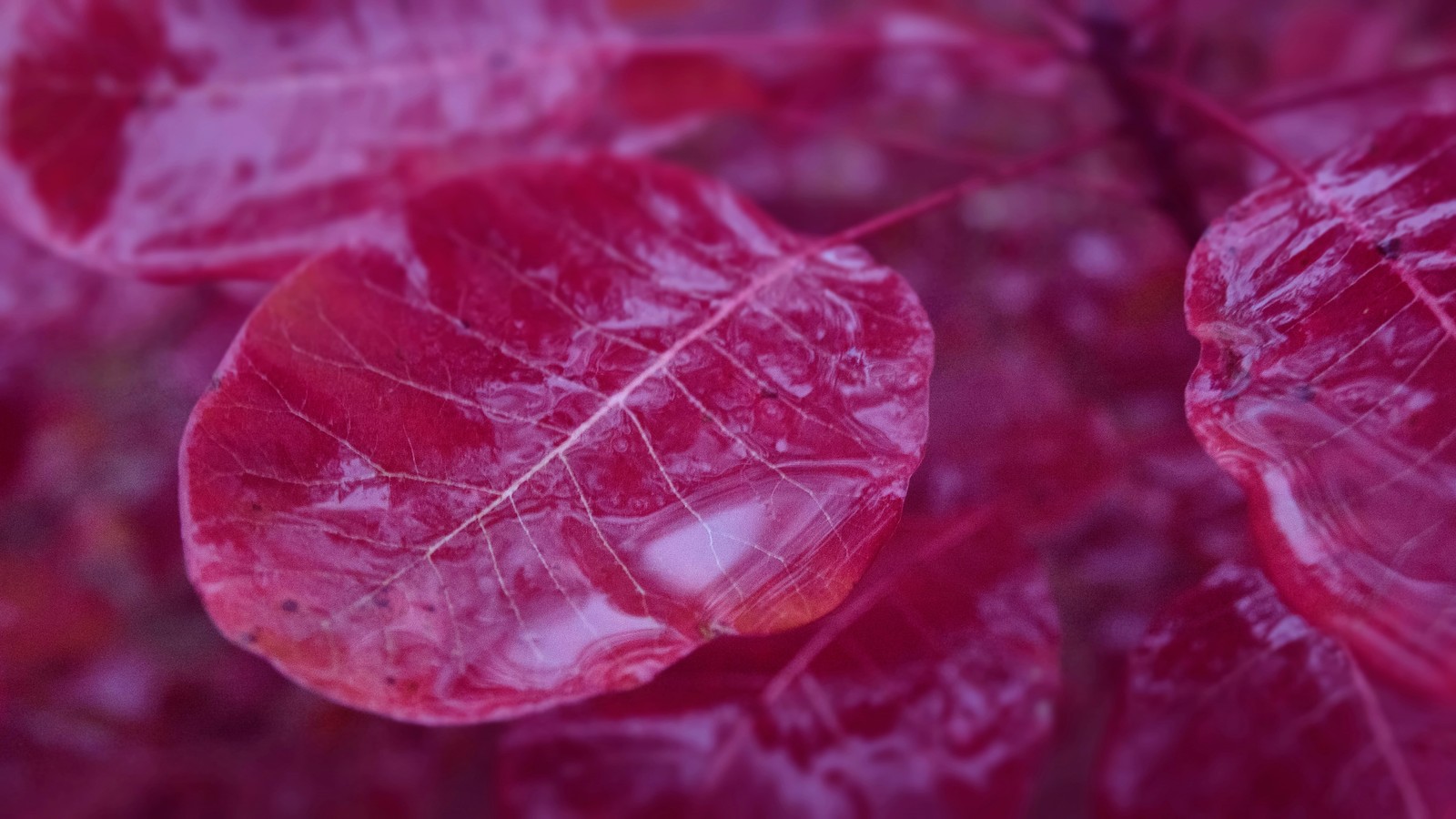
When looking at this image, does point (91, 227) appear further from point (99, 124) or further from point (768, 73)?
point (768, 73)

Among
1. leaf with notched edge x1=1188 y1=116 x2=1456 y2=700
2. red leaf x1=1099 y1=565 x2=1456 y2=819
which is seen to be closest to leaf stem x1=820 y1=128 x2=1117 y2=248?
leaf with notched edge x1=1188 y1=116 x2=1456 y2=700

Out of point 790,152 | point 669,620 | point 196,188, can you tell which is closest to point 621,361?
point 669,620

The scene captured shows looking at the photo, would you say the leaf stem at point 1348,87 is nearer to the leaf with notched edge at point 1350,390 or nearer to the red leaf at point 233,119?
the leaf with notched edge at point 1350,390

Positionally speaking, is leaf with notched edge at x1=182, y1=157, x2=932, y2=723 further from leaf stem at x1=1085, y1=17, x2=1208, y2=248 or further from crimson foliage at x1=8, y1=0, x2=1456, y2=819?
leaf stem at x1=1085, y1=17, x2=1208, y2=248

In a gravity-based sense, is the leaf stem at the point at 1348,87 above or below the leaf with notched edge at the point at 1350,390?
above

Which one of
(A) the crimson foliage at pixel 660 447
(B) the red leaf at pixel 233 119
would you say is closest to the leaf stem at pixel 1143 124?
(A) the crimson foliage at pixel 660 447

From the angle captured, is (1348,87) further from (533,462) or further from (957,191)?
(533,462)
